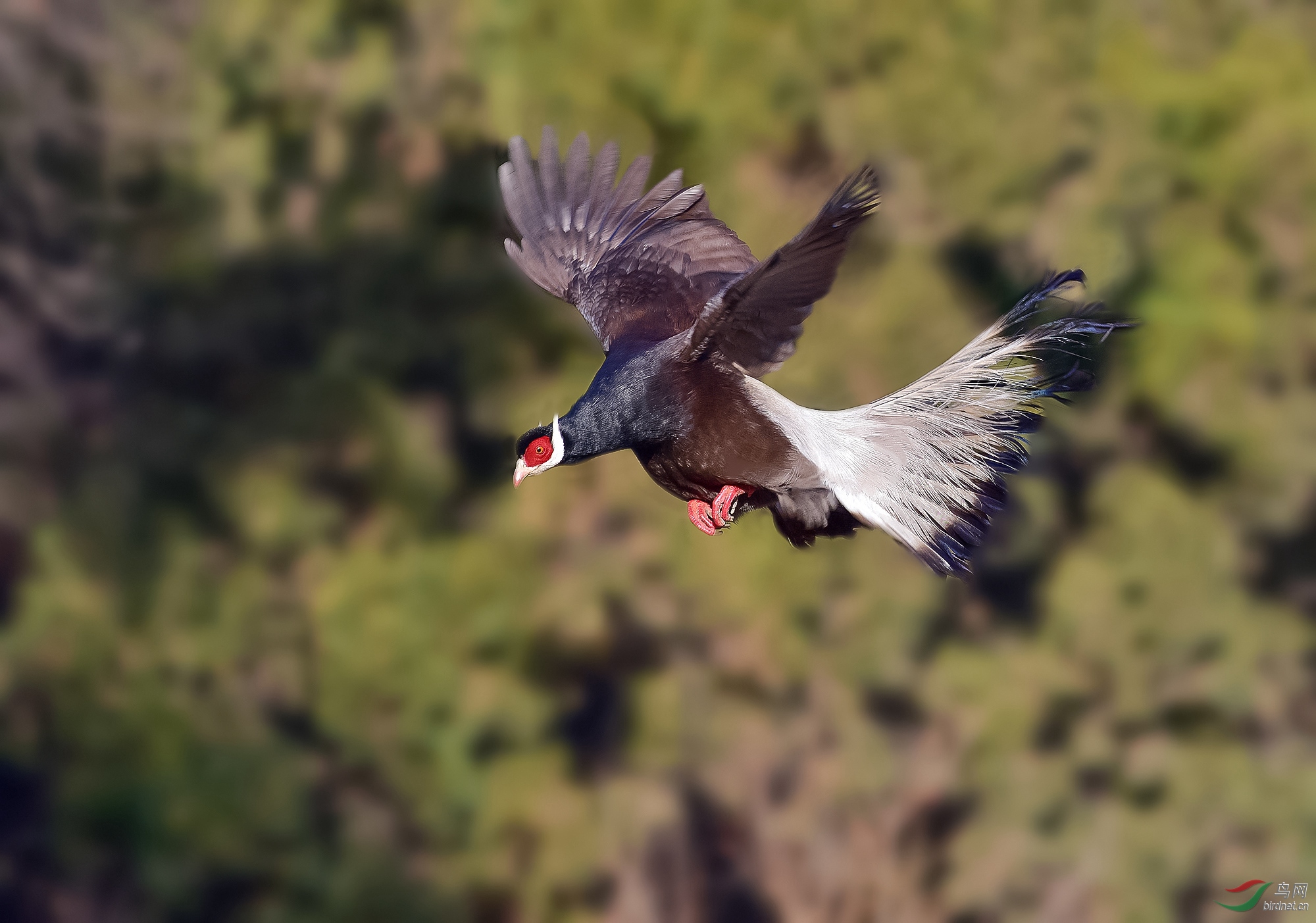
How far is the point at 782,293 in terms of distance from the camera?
216 cm

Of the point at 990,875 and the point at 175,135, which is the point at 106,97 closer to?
the point at 175,135

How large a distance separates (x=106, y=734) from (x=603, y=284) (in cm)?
362

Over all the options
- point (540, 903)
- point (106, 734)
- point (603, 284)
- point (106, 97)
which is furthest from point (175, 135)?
point (540, 903)

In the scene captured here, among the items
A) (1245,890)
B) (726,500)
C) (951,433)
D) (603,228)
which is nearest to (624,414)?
(726,500)

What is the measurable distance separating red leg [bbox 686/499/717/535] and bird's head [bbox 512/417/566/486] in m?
0.46

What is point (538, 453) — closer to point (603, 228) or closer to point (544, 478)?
point (603, 228)

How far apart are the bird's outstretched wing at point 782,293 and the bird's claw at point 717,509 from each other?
1.12ft

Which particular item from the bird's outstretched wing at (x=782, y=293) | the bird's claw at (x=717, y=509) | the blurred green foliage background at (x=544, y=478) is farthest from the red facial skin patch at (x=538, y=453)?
the blurred green foliage background at (x=544, y=478)

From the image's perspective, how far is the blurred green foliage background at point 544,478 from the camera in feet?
16.7

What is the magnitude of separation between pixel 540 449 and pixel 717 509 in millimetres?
459

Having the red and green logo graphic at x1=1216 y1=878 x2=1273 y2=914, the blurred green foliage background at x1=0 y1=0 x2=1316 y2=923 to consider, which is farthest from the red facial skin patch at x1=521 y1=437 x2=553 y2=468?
the red and green logo graphic at x1=1216 y1=878 x2=1273 y2=914

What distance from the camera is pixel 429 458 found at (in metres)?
5.32

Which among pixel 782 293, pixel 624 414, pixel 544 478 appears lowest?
Answer: pixel 782 293

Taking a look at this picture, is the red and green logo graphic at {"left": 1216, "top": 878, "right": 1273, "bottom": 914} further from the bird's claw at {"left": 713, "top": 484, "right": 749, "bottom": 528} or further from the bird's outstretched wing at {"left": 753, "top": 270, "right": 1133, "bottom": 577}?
the bird's claw at {"left": 713, "top": 484, "right": 749, "bottom": 528}
